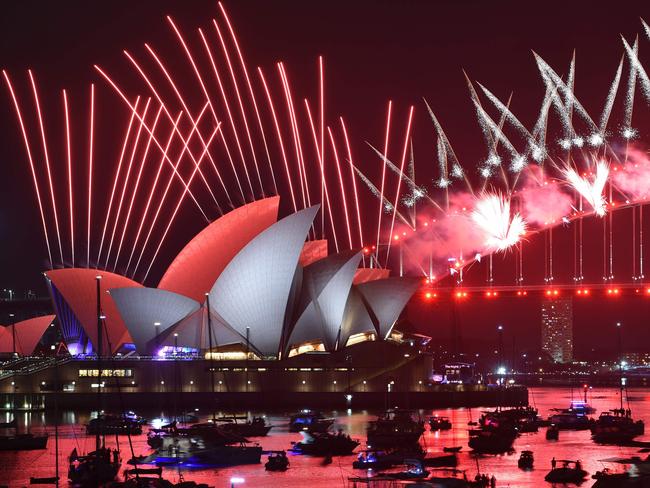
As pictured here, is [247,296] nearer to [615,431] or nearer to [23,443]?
[23,443]

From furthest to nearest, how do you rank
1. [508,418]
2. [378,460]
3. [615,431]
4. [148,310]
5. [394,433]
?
1. [148,310]
2. [508,418]
3. [615,431]
4. [394,433]
5. [378,460]

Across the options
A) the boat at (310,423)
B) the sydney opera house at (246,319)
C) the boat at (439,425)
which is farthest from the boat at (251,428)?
the sydney opera house at (246,319)

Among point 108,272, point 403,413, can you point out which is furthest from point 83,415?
point 403,413

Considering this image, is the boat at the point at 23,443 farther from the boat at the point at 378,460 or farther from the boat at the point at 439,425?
the boat at the point at 439,425

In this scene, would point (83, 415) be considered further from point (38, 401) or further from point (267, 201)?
point (267, 201)

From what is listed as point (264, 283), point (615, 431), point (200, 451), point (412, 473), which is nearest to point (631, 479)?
point (412, 473)
